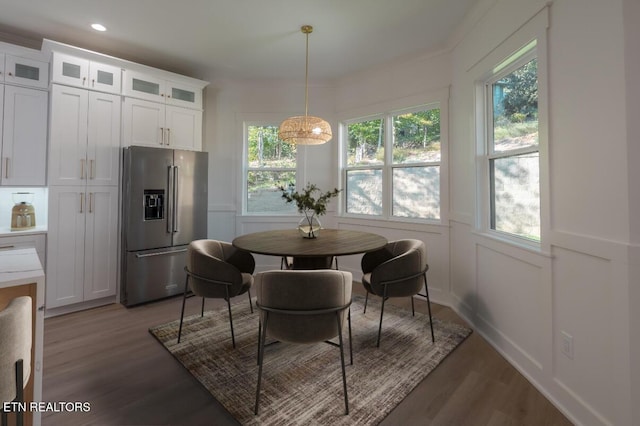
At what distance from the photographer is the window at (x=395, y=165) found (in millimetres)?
3609

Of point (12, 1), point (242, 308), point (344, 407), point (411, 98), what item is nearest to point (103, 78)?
point (12, 1)

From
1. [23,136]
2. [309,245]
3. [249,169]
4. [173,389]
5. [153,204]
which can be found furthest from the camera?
[249,169]

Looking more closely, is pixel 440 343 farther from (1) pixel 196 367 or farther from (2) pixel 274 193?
(2) pixel 274 193

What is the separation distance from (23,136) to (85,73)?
86 centimetres

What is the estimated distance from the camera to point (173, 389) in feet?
6.34

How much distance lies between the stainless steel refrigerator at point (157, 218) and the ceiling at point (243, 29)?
117 cm

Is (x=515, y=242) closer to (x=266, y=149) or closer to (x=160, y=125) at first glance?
(x=266, y=149)

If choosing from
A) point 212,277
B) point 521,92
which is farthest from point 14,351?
point 521,92

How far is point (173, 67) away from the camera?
3967 mm

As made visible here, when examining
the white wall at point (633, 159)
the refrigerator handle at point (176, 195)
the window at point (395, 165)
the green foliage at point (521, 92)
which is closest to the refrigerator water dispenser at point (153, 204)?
the refrigerator handle at point (176, 195)

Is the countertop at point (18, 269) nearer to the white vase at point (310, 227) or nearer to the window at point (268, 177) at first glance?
the white vase at point (310, 227)

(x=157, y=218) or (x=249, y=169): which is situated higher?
(x=249, y=169)

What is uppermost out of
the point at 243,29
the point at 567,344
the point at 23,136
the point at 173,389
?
the point at 243,29

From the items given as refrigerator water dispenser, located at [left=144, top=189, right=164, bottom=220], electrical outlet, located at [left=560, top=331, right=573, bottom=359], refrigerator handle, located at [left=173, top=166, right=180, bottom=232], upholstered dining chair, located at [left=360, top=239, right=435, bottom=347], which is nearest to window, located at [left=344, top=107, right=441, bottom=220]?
upholstered dining chair, located at [left=360, top=239, right=435, bottom=347]
